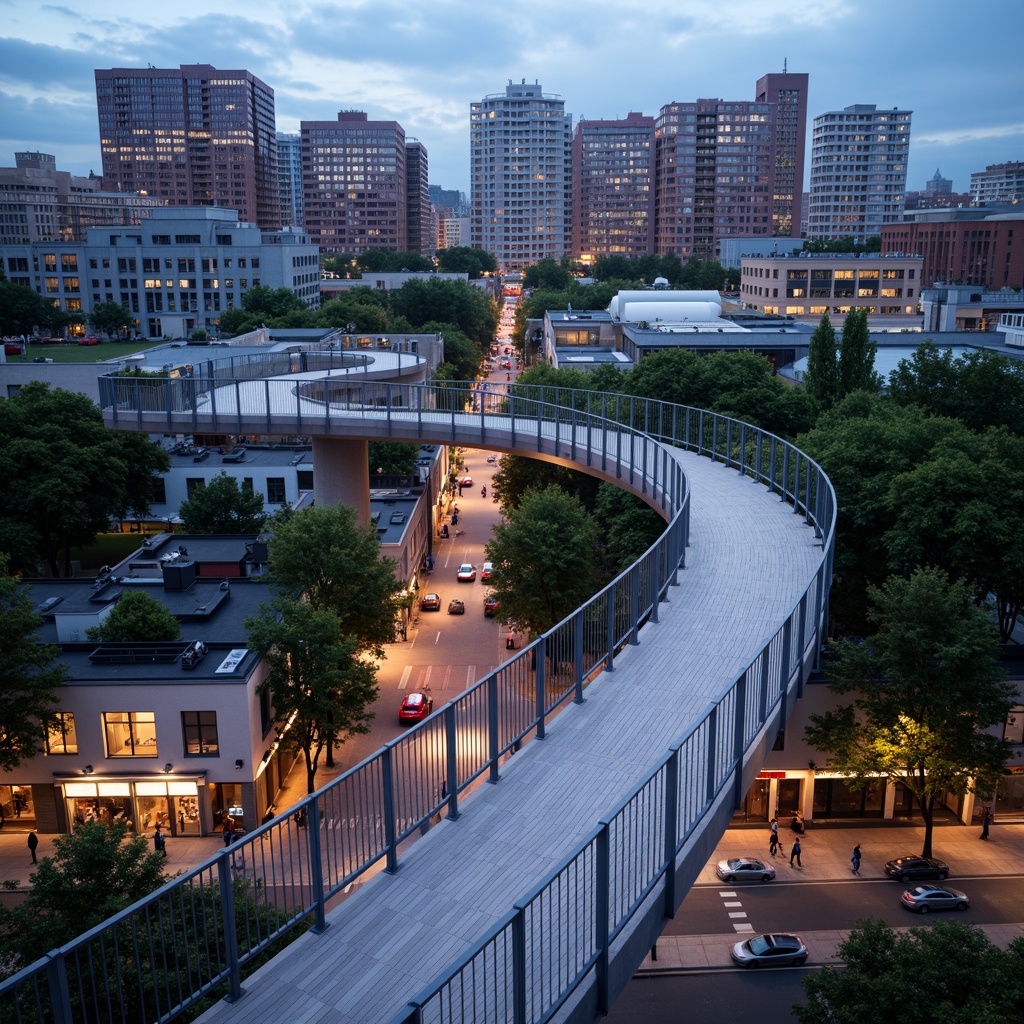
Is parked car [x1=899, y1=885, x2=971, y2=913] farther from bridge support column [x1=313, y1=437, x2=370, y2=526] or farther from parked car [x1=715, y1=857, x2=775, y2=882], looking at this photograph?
bridge support column [x1=313, y1=437, x2=370, y2=526]

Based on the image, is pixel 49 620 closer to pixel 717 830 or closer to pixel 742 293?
pixel 717 830

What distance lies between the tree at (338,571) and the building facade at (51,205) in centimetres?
14758

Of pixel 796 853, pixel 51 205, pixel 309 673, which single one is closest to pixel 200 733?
pixel 309 673

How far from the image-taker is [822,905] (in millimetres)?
23312

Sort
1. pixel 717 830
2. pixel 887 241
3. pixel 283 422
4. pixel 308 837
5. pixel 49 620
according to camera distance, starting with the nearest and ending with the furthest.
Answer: pixel 308 837 → pixel 717 830 → pixel 49 620 → pixel 283 422 → pixel 887 241

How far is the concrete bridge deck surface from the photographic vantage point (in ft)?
23.8

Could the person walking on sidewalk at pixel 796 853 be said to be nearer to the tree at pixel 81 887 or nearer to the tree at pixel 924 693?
the tree at pixel 924 693

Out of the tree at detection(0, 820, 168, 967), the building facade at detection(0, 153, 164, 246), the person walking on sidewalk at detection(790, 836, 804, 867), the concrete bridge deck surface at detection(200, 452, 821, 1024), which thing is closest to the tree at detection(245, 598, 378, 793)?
the tree at detection(0, 820, 168, 967)

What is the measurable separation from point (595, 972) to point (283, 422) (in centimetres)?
2910

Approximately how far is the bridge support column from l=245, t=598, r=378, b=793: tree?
34.9 feet

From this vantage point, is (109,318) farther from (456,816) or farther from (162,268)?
(456,816)

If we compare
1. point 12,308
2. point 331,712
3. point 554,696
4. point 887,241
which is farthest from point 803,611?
point 887,241

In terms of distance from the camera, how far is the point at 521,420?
31188 millimetres

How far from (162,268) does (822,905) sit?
4311 inches
